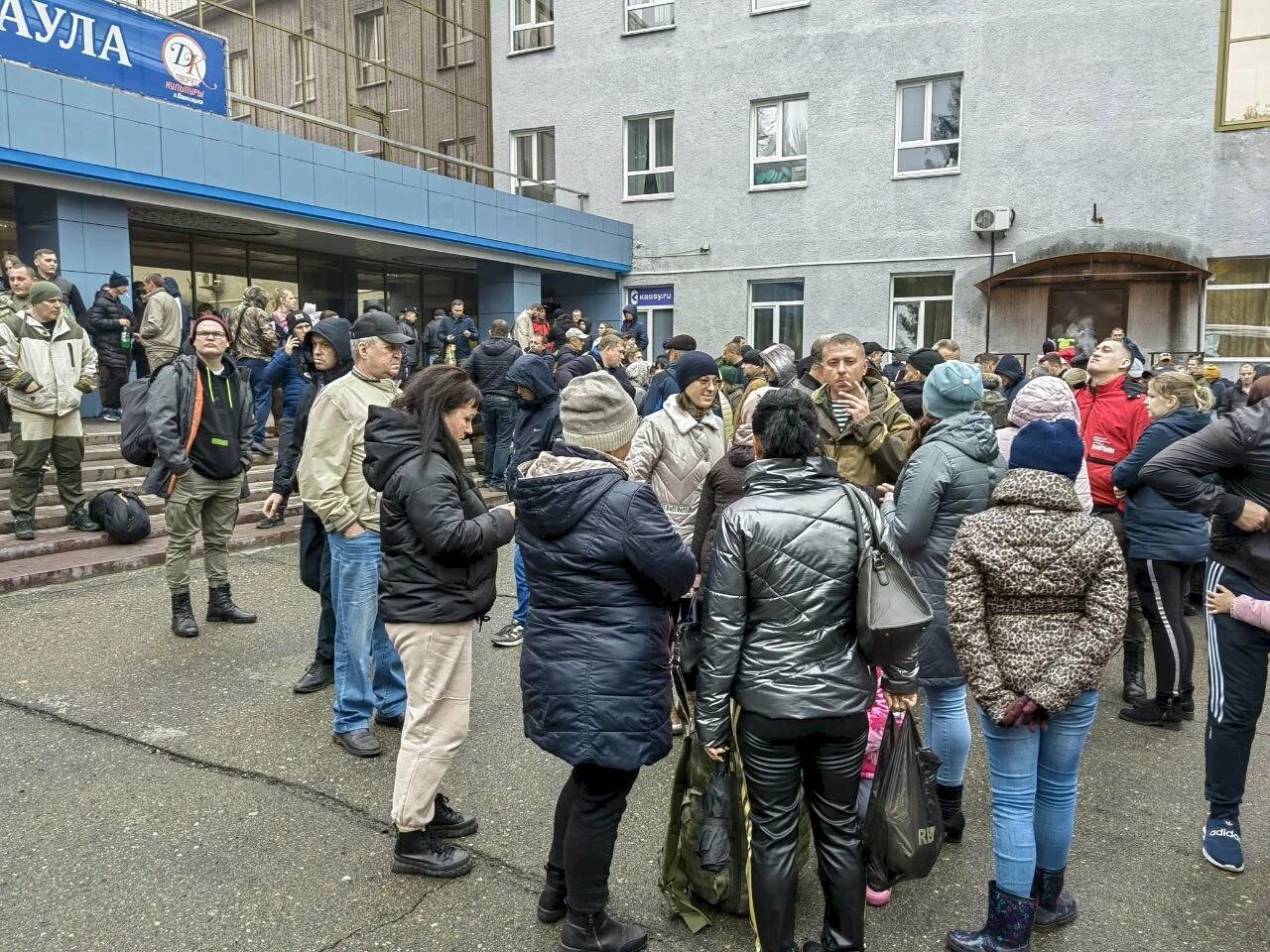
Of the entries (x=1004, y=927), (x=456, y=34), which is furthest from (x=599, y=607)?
A: (x=456, y=34)

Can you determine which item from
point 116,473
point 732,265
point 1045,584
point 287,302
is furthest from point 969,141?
point 1045,584

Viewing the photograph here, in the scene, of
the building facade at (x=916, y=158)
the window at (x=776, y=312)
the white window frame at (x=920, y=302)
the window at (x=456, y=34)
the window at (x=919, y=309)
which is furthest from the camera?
the window at (x=456, y=34)

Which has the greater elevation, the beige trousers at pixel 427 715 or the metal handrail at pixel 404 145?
the metal handrail at pixel 404 145

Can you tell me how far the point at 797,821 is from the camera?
2.71 meters

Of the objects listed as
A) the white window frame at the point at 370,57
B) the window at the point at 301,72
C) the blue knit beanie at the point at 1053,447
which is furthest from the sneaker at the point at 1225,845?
the white window frame at the point at 370,57

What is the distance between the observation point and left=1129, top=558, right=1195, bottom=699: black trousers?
15.3ft

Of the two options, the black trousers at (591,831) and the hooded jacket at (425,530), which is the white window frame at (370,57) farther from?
the black trousers at (591,831)

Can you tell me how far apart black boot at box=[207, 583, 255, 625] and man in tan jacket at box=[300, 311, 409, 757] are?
7.33ft

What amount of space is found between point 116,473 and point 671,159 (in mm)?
13381

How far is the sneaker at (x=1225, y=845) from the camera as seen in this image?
3334 millimetres

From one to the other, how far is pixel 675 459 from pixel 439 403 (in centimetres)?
154

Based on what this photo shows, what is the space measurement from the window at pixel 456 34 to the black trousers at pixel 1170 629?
19.9 meters

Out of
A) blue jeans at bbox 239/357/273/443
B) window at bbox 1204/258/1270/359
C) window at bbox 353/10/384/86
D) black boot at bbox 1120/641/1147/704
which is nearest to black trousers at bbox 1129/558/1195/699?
black boot at bbox 1120/641/1147/704

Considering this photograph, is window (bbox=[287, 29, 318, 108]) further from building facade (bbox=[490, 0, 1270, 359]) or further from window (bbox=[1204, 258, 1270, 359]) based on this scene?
window (bbox=[1204, 258, 1270, 359])
